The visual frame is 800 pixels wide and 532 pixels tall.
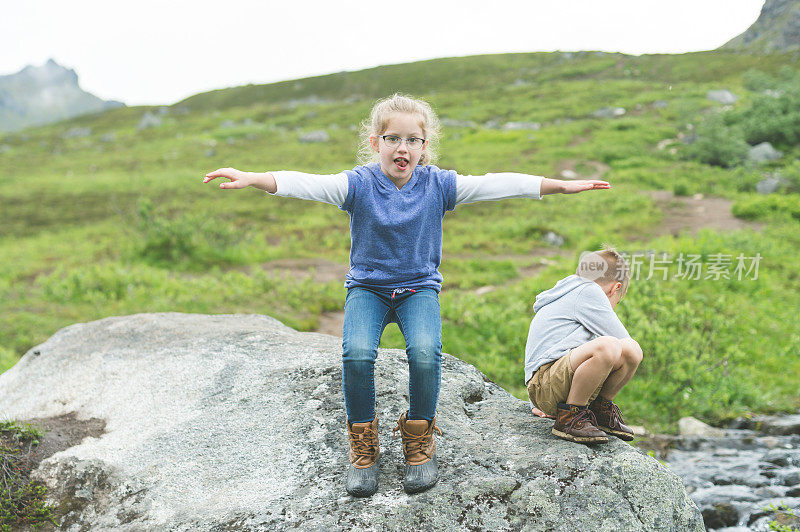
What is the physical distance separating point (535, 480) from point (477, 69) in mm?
93380

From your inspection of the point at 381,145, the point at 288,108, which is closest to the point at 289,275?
the point at 381,145

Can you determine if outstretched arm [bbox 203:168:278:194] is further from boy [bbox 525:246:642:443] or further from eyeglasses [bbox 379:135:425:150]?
boy [bbox 525:246:642:443]

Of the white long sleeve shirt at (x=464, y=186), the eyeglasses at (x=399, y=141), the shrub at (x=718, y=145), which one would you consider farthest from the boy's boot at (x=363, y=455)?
the shrub at (x=718, y=145)

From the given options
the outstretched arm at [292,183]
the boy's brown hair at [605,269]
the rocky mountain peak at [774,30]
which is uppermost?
the rocky mountain peak at [774,30]

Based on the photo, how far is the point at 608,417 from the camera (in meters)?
4.08

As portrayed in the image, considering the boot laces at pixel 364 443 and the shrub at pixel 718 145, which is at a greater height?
the shrub at pixel 718 145

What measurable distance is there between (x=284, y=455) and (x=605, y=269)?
9.20 ft

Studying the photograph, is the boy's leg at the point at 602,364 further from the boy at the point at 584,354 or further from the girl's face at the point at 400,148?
the girl's face at the point at 400,148

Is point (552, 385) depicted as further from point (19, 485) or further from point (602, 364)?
point (19, 485)

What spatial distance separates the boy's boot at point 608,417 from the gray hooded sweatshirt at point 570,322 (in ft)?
1.51

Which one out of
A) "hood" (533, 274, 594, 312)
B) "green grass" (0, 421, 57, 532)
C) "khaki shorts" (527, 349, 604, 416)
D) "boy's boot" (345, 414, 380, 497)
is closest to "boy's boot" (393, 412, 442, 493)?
"boy's boot" (345, 414, 380, 497)

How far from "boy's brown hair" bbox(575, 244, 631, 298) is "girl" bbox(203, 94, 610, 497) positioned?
1.87ft

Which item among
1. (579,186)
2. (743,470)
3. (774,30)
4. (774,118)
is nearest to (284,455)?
(579,186)

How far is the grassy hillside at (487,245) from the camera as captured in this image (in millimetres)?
9242
